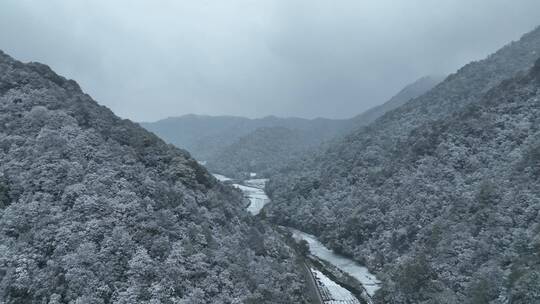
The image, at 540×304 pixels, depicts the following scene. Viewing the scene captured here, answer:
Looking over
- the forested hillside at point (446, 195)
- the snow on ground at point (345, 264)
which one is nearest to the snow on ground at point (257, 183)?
the forested hillside at point (446, 195)

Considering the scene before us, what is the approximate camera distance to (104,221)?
42625mm

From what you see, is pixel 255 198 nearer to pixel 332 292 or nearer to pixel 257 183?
pixel 257 183

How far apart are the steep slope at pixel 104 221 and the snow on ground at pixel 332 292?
5.69 metres

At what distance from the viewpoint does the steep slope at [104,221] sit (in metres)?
37.7

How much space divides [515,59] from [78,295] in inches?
5285

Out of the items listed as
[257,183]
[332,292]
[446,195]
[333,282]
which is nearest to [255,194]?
[257,183]

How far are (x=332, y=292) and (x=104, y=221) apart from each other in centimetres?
3714

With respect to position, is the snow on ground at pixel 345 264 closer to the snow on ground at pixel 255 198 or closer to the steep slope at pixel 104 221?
the steep slope at pixel 104 221

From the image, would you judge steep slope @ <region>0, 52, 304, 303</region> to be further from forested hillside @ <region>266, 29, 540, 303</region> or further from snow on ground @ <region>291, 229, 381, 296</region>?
forested hillside @ <region>266, 29, 540, 303</region>

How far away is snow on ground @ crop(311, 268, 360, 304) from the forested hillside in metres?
6.22

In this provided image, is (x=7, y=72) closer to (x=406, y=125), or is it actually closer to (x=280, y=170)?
(x=406, y=125)

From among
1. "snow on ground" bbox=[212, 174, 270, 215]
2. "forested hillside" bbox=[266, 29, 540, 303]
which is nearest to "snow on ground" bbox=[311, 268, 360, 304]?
"forested hillside" bbox=[266, 29, 540, 303]

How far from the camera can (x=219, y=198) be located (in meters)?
66.4

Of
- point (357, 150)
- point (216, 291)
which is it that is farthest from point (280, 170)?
point (216, 291)
